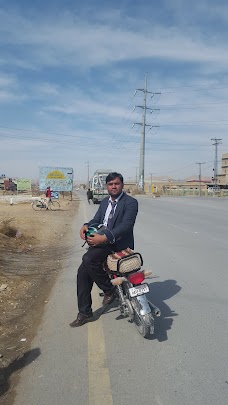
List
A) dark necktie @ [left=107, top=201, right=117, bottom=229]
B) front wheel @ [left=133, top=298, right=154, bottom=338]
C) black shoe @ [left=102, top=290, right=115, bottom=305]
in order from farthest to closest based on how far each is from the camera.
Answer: black shoe @ [left=102, top=290, right=115, bottom=305], dark necktie @ [left=107, top=201, right=117, bottom=229], front wheel @ [left=133, top=298, right=154, bottom=338]

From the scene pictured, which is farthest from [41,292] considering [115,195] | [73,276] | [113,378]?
[113,378]

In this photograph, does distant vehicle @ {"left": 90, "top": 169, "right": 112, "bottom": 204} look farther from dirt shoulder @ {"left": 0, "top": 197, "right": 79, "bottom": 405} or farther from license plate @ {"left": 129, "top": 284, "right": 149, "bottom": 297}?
license plate @ {"left": 129, "top": 284, "right": 149, "bottom": 297}

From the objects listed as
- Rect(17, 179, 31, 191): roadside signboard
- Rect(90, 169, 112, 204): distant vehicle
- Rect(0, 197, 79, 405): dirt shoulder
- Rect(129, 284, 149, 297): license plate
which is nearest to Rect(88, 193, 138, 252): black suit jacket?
Rect(129, 284, 149, 297): license plate

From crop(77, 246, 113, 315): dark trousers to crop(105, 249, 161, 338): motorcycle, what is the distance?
0.12 metres

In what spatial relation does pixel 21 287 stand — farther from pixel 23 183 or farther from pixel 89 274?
pixel 23 183

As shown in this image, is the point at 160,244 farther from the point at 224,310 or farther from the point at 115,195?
the point at 115,195

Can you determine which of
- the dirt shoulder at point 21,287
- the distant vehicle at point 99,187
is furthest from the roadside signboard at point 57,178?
the dirt shoulder at point 21,287

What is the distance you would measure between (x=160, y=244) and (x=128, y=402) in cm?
821

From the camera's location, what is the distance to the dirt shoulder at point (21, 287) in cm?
384

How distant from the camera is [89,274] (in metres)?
4.66

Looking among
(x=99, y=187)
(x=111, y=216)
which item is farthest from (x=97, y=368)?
(x=99, y=187)

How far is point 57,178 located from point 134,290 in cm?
4221

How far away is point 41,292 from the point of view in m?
6.38

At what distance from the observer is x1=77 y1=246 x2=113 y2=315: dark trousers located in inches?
179
